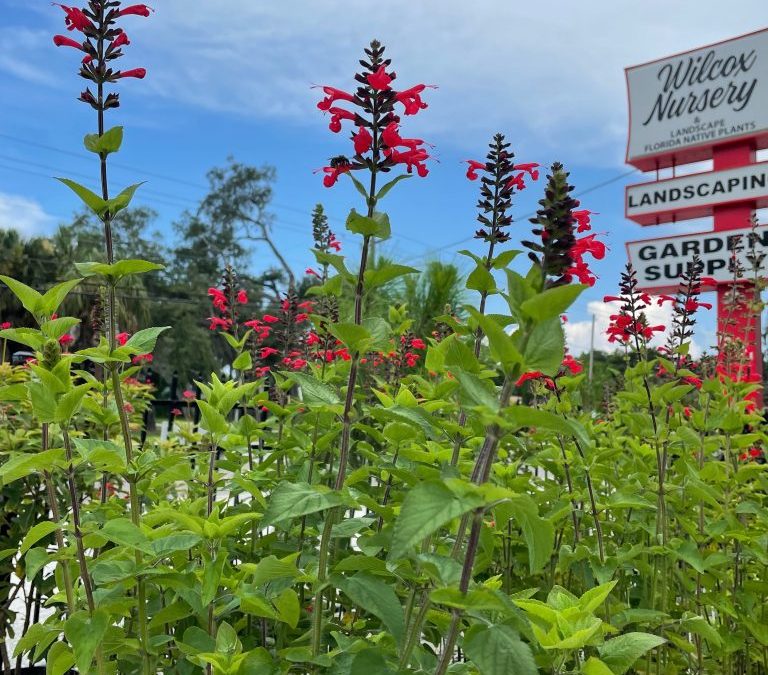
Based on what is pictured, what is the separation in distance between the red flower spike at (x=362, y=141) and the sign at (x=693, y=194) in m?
18.0

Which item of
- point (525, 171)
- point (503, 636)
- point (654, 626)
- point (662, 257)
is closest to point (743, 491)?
point (654, 626)

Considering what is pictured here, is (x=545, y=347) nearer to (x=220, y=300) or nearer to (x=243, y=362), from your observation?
(x=243, y=362)

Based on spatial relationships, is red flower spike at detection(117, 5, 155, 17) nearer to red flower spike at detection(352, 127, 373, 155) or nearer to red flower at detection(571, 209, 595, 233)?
red flower spike at detection(352, 127, 373, 155)

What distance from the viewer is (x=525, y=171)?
8.29 ft

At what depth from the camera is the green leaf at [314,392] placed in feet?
5.80

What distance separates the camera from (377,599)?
1.54 meters

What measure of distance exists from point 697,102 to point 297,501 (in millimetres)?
20422

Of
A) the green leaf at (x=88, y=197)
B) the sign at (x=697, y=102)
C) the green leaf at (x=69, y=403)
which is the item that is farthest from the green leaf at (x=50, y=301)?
the sign at (x=697, y=102)

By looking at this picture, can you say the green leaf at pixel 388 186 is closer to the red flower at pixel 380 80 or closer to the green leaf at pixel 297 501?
the red flower at pixel 380 80

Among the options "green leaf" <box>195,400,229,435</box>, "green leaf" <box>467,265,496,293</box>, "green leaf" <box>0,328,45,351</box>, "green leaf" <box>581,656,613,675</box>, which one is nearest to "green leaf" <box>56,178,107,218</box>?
"green leaf" <box>0,328,45,351</box>

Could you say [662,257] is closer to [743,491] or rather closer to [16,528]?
[743,491]

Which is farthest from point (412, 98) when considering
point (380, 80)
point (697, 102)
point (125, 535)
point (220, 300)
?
point (697, 102)

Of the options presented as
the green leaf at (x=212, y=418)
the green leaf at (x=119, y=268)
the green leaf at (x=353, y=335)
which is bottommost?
the green leaf at (x=212, y=418)

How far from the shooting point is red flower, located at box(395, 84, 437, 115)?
6.66ft
